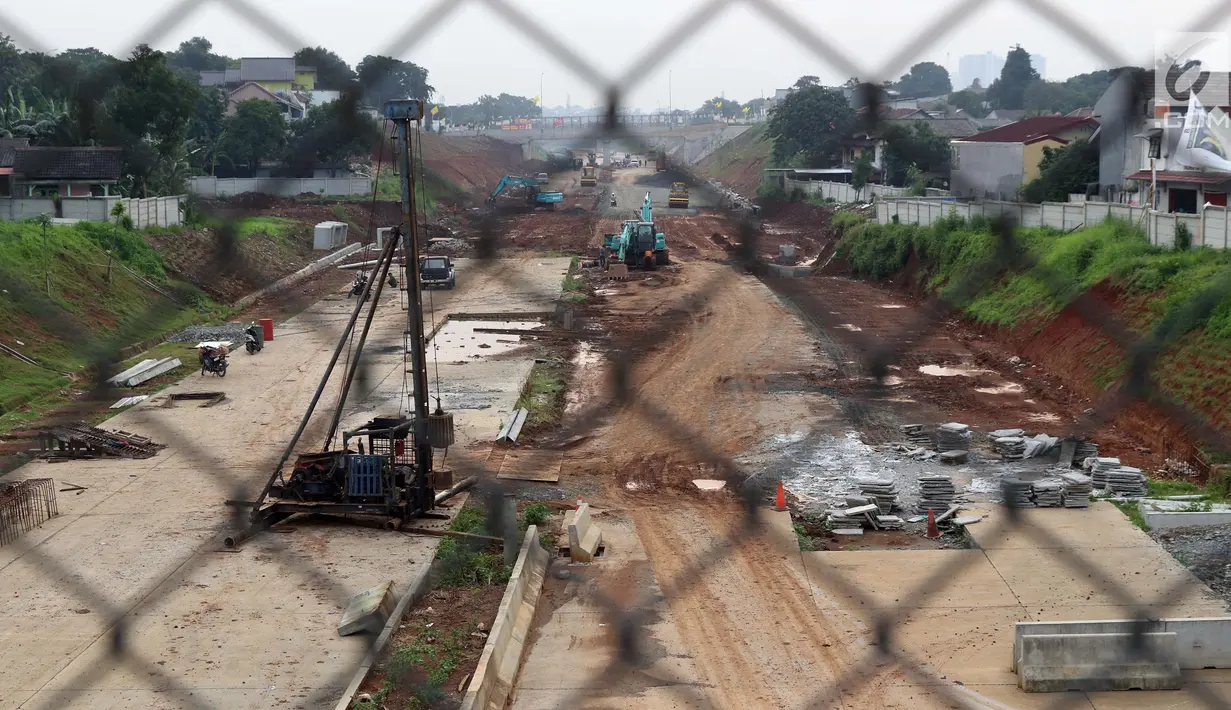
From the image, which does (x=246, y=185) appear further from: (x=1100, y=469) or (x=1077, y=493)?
(x=1100, y=469)

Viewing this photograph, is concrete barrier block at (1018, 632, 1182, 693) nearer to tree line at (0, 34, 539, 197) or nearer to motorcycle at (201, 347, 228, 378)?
tree line at (0, 34, 539, 197)

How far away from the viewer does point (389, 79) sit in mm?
961

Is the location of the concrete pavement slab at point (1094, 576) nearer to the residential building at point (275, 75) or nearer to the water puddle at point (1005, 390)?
the residential building at point (275, 75)

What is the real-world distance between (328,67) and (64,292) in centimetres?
686

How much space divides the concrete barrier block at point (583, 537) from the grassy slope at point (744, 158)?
1.50 meters

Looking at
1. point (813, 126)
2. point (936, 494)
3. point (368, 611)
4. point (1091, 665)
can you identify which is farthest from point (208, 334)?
point (813, 126)

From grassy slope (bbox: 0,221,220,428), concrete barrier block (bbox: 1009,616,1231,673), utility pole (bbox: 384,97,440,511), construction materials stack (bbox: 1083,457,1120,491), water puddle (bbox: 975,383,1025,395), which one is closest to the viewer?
concrete barrier block (bbox: 1009,616,1231,673)

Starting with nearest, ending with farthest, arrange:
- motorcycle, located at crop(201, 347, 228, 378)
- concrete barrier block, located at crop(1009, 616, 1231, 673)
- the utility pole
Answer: concrete barrier block, located at crop(1009, 616, 1231, 673) < the utility pole < motorcycle, located at crop(201, 347, 228, 378)

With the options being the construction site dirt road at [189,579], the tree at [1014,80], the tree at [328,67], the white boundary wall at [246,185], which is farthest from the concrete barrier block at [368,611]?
the tree at [328,67]

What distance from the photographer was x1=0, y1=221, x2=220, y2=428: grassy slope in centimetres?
640

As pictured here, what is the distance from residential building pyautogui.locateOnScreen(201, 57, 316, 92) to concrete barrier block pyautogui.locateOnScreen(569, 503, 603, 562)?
2.04 meters

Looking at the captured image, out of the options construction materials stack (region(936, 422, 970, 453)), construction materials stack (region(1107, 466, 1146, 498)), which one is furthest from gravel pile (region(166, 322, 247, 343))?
construction materials stack (region(1107, 466, 1146, 498))

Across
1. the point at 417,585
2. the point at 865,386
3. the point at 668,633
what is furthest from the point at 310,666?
the point at 865,386

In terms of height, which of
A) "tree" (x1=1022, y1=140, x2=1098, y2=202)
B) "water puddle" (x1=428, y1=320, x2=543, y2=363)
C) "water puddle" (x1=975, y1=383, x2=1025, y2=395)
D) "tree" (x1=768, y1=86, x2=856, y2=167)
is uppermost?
"tree" (x1=768, y1=86, x2=856, y2=167)
